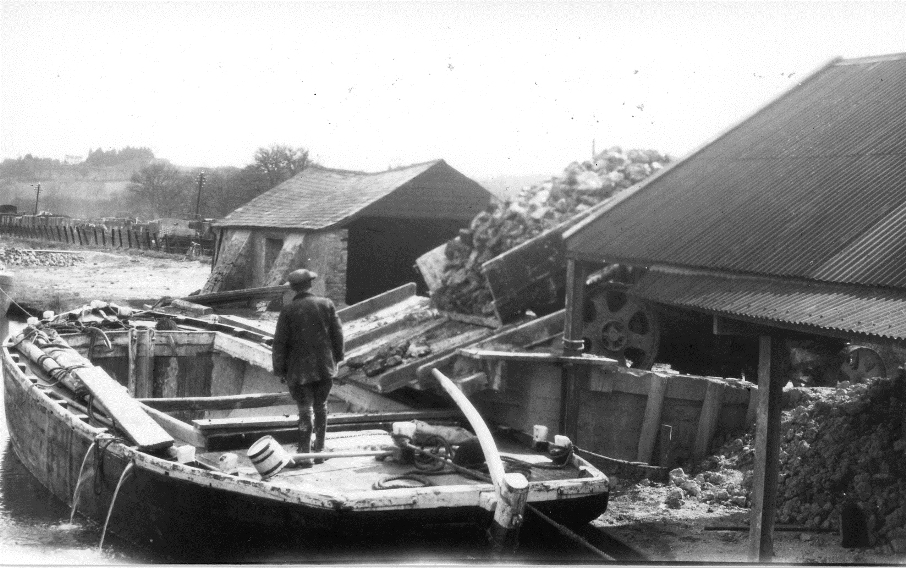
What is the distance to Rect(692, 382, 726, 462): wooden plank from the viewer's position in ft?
37.1

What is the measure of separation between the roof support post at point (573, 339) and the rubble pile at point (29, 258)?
50.7ft

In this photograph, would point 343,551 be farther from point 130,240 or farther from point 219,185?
point 130,240

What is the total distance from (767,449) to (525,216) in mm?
6048

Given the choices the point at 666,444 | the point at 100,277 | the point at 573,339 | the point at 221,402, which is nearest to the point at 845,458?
the point at 666,444

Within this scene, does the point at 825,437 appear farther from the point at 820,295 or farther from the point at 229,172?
the point at 229,172

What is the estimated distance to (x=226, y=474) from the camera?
772 centimetres

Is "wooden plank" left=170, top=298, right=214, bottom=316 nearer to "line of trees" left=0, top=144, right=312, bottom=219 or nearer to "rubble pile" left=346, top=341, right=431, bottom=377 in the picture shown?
"line of trees" left=0, top=144, right=312, bottom=219

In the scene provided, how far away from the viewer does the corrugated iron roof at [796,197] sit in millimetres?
8898

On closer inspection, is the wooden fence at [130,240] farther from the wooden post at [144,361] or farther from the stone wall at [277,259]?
the wooden post at [144,361]

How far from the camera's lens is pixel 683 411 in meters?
Answer: 11.4

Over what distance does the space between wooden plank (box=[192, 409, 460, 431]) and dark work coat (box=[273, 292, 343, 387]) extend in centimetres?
149

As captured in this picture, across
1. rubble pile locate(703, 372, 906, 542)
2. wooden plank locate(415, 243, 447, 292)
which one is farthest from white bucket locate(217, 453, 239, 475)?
wooden plank locate(415, 243, 447, 292)

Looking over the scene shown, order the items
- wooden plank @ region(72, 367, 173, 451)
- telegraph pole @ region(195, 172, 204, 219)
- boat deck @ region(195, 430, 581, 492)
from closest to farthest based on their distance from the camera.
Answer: boat deck @ region(195, 430, 581, 492)
wooden plank @ region(72, 367, 173, 451)
telegraph pole @ region(195, 172, 204, 219)

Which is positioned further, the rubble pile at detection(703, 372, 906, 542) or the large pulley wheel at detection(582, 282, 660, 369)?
the large pulley wheel at detection(582, 282, 660, 369)
